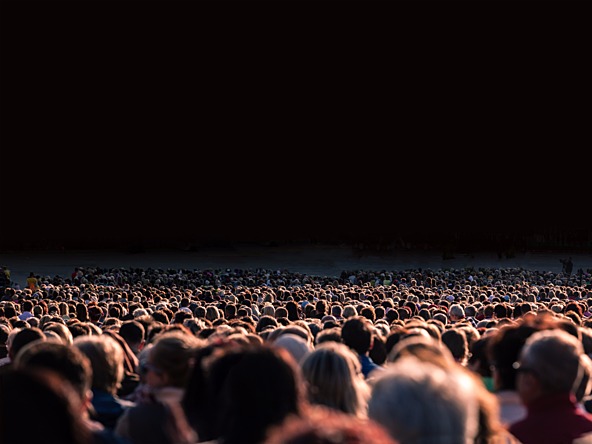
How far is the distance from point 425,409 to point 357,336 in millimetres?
4038

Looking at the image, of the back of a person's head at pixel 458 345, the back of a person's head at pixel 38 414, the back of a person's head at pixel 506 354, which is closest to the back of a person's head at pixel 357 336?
the back of a person's head at pixel 458 345

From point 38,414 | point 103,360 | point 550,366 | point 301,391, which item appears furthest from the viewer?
point 103,360

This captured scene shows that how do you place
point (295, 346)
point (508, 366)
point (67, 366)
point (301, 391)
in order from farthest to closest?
point (295, 346)
point (508, 366)
point (67, 366)
point (301, 391)

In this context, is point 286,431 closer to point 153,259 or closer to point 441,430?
point 441,430

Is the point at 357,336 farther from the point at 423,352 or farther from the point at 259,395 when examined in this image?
the point at 259,395

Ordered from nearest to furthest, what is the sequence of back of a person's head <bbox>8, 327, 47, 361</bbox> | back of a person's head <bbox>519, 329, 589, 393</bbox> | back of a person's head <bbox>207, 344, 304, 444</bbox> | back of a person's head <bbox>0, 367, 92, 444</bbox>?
back of a person's head <bbox>0, 367, 92, 444</bbox>
back of a person's head <bbox>207, 344, 304, 444</bbox>
back of a person's head <bbox>519, 329, 589, 393</bbox>
back of a person's head <bbox>8, 327, 47, 361</bbox>

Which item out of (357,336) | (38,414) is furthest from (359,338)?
(38,414)

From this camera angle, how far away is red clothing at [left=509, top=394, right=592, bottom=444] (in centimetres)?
386

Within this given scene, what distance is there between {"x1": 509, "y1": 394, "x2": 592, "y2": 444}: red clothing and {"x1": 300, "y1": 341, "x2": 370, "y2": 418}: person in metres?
0.70

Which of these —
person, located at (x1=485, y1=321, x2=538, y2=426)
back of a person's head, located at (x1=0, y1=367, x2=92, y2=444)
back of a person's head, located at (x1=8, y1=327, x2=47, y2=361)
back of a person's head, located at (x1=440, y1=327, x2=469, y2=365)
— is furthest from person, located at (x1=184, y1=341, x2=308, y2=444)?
back of a person's head, located at (x1=440, y1=327, x2=469, y2=365)

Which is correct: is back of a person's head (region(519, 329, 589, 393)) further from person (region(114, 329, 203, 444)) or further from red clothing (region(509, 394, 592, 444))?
person (region(114, 329, 203, 444))

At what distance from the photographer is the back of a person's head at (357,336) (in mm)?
6531

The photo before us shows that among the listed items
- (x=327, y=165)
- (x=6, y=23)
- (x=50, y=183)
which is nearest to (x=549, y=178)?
(x=327, y=165)

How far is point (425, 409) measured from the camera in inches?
99.7
